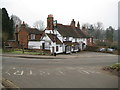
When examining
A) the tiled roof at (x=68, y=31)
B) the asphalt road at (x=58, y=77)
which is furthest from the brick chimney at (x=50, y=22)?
the asphalt road at (x=58, y=77)

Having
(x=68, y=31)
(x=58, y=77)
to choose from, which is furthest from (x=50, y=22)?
(x=58, y=77)

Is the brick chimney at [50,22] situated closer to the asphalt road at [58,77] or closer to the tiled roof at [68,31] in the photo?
the tiled roof at [68,31]

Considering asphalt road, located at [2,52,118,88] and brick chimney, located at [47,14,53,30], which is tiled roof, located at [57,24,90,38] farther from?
asphalt road, located at [2,52,118,88]

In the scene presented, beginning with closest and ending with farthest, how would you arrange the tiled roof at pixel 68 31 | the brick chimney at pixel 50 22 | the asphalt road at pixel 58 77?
the asphalt road at pixel 58 77 → the brick chimney at pixel 50 22 → the tiled roof at pixel 68 31

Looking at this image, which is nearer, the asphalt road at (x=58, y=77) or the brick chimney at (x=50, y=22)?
the asphalt road at (x=58, y=77)

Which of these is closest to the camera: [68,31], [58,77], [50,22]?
[58,77]

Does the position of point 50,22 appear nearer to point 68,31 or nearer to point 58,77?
point 68,31

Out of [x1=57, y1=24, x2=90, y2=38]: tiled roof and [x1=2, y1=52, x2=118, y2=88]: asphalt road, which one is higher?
[x1=57, y1=24, x2=90, y2=38]: tiled roof

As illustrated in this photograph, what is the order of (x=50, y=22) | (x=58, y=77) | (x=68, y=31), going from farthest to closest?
(x=68, y=31) → (x=50, y=22) → (x=58, y=77)

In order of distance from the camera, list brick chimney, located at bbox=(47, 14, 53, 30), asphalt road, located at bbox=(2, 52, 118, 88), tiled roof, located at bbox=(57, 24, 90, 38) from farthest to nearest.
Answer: tiled roof, located at bbox=(57, 24, 90, 38) → brick chimney, located at bbox=(47, 14, 53, 30) → asphalt road, located at bbox=(2, 52, 118, 88)

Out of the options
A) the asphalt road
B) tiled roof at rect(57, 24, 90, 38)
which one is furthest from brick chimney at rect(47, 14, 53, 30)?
the asphalt road

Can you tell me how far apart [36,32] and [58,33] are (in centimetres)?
667

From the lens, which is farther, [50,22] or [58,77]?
[50,22]

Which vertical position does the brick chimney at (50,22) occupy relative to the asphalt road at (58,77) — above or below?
above
